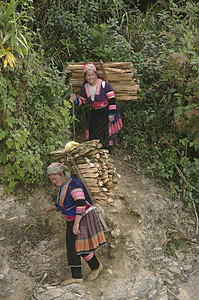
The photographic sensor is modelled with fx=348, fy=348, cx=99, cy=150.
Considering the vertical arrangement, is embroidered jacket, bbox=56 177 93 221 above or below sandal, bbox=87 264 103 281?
above

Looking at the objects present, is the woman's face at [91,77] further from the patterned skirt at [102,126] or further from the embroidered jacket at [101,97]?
the patterned skirt at [102,126]

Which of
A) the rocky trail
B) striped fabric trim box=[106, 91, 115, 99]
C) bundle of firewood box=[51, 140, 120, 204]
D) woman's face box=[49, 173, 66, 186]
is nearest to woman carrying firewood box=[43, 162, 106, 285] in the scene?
woman's face box=[49, 173, 66, 186]

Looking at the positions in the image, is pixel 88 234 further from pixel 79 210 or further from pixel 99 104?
pixel 99 104

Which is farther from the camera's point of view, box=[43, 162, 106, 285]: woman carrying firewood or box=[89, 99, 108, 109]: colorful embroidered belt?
box=[89, 99, 108, 109]: colorful embroidered belt

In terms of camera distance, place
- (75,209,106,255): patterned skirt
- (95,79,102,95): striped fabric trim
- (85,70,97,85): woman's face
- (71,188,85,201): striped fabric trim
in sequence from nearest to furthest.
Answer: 1. (71,188,85,201): striped fabric trim
2. (75,209,106,255): patterned skirt
3. (85,70,97,85): woman's face
4. (95,79,102,95): striped fabric trim

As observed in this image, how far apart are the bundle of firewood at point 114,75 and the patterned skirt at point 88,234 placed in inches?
93.2

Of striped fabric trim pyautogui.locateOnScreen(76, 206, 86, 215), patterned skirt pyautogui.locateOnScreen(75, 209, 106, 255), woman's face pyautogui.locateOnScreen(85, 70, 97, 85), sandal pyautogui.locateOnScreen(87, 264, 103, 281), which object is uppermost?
woman's face pyautogui.locateOnScreen(85, 70, 97, 85)

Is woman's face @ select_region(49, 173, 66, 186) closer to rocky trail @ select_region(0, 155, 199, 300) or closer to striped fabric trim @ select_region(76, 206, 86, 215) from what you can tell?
striped fabric trim @ select_region(76, 206, 86, 215)

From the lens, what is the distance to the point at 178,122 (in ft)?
19.7

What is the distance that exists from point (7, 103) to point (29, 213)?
5.05ft

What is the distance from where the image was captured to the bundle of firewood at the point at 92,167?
4.09 meters

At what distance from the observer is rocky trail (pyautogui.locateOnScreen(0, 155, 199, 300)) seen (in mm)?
4211

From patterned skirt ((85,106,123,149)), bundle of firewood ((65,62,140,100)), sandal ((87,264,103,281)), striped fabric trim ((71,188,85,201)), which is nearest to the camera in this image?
striped fabric trim ((71,188,85,201))

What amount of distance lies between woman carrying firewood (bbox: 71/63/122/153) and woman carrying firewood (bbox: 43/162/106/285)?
1.49m
